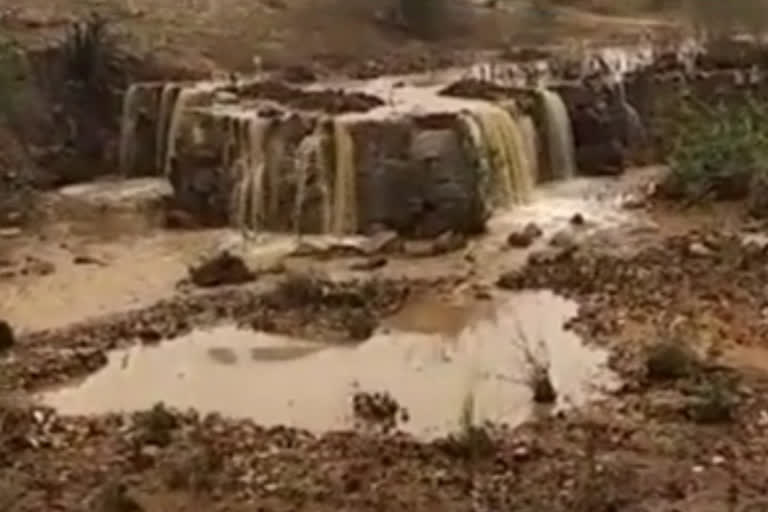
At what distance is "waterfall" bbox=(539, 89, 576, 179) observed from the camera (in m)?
17.8

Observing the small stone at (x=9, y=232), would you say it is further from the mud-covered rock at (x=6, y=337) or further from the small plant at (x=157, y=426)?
the small plant at (x=157, y=426)

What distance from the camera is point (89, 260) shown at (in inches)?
598

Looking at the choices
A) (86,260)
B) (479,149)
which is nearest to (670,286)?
(479,149)

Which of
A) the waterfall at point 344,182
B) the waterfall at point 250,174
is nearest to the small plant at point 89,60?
the waterfall at point 250,174

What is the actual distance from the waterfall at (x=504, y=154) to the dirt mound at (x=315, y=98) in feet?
3.73

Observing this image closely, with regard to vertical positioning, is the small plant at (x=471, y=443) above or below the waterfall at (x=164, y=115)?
below

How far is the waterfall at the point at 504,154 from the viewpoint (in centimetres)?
1648

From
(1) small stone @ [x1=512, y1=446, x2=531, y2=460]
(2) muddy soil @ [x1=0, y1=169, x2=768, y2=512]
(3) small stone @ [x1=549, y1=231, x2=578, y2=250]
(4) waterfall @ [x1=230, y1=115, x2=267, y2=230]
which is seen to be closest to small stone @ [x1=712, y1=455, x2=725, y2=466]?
(2) muddy soil @ [x1=0, y1=169, x2=768, y2=512]

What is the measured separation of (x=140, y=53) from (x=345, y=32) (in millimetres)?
3336

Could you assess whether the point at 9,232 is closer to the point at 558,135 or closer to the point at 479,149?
the point at 479,149

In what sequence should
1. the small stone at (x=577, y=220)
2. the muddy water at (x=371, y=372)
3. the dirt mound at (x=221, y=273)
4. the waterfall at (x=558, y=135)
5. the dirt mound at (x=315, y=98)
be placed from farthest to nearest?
the waterfall at (x=558, y=135), the dirt mound at (x=315, y=98), the small stone at (x=577, y=220), the dirt mound at (x=221, y=273), the muddy water at (x=371, y=372)

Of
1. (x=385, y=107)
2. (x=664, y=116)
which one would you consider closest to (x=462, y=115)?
(x=385, y=107)

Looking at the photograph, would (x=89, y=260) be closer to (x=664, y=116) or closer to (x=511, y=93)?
(x=511, y=93)

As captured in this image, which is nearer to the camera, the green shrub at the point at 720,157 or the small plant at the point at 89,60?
the green shrub at the point at 720,157
